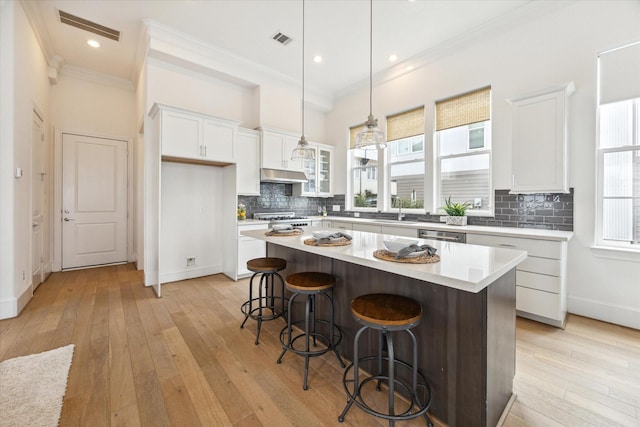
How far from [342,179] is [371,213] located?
994 mm

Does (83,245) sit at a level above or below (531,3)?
below

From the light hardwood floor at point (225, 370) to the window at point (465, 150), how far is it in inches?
70.1

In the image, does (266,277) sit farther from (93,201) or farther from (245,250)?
(93,201)

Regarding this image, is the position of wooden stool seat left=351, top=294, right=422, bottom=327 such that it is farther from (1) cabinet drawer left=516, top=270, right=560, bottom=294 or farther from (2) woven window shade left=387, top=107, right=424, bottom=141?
(2) woven window shade left=387, top=107, right=424, bottom=141

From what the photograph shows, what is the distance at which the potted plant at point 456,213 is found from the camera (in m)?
3.63

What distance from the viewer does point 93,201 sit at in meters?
4.81

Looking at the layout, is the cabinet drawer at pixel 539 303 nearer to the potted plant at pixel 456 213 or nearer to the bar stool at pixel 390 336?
the potted plant at pixel 456 213

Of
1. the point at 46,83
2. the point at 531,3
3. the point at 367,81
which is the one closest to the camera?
the point at 531,3

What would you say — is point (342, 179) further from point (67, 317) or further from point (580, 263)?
point (67, 317)

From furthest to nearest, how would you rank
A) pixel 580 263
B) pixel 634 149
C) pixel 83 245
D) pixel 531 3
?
pixel 83 245 → pixel 531 3 → pixel 580 263 → pixel 634 149

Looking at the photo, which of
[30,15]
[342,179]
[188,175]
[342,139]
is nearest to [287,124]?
[342,139]

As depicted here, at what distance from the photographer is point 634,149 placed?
267 cm

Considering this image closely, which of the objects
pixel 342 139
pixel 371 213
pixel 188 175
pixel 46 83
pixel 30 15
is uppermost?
pixel 30 15

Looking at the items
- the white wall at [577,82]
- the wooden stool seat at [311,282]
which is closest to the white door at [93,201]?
the wooden stool seat at [311,282]
